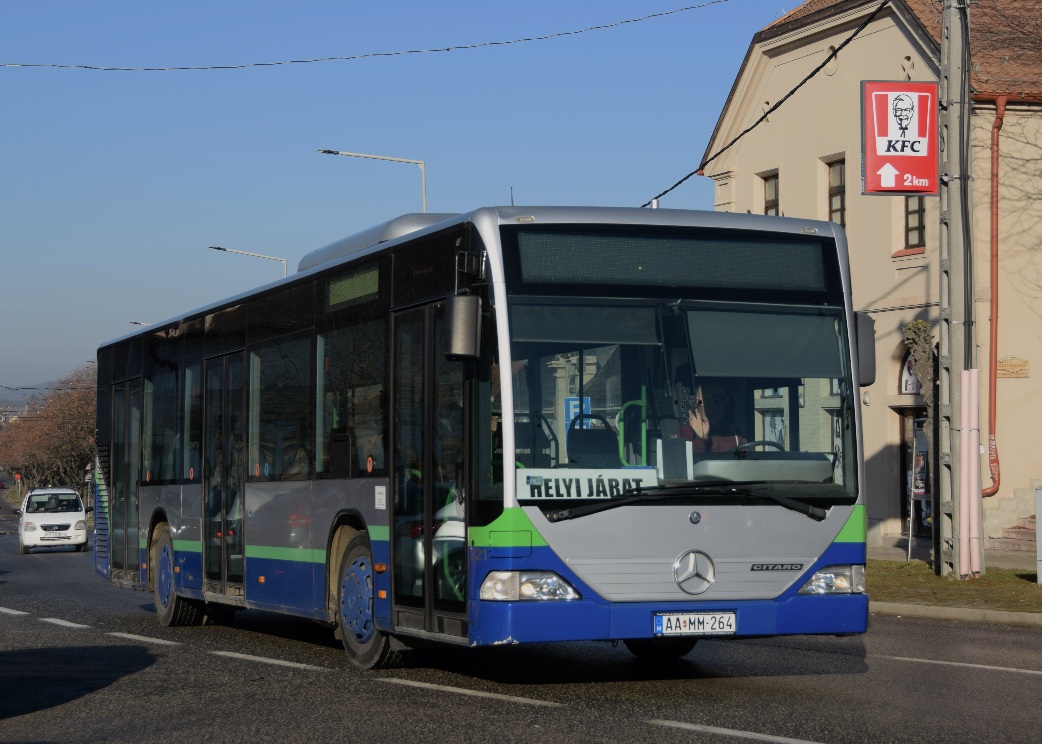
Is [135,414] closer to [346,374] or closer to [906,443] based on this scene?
[346,374]

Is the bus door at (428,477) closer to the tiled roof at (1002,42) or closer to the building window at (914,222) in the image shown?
the tiled roof at (1002,42)

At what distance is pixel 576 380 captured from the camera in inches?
399

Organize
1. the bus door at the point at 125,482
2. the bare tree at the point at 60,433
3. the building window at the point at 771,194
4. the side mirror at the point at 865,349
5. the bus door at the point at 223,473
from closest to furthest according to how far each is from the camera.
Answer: the side mirror at the point at 865,349, the bus door at the point at 223,473, the bus door at the point at 125,482, the building window at the point at 771,194, the bare tree at the point at 60,433

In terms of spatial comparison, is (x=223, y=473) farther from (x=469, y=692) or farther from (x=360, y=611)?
(x=469, y=692)

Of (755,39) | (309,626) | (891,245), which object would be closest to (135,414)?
(309,626)

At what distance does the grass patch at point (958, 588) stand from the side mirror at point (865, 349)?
787cm

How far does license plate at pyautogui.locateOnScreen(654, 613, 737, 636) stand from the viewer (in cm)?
1011

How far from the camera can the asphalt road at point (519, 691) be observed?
352 inches

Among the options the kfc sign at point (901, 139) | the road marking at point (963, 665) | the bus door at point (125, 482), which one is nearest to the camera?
the road marking at point (963, 665)

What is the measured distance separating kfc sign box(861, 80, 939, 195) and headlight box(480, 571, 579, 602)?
13461 mm

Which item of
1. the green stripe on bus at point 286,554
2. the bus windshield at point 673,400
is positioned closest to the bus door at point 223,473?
the green stripe on bus at point 286,554

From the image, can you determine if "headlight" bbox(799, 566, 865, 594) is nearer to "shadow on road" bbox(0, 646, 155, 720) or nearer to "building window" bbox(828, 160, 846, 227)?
"shadow on road" bbox(0, 646, 155, 720)

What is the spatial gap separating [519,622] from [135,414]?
9749 millimetres

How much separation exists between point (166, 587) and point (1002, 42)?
2043cm
